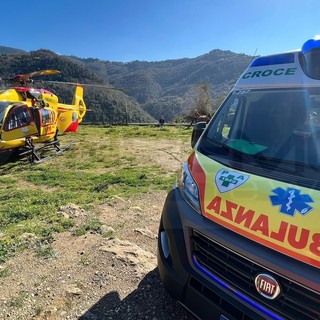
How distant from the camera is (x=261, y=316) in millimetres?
1763

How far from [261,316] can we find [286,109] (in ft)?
5.49

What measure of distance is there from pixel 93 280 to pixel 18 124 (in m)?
8.19

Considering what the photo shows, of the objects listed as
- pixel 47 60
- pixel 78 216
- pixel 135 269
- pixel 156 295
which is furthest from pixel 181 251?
pixel 47 60

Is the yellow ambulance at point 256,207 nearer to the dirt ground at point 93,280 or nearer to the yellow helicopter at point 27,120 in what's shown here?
the dirt ground at point 93,280

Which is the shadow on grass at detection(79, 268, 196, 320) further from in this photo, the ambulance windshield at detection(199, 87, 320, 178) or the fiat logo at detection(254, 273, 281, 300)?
the ambulance windshield at detection(199, 87, 320, 178)

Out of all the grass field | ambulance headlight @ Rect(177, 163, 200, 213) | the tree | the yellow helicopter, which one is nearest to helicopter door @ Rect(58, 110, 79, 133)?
the yellow helicopter

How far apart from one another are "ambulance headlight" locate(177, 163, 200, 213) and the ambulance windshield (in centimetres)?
29

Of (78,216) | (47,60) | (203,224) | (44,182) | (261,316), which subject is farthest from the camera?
(47,60)

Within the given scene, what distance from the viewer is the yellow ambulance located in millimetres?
1699

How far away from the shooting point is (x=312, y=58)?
8.32 ft

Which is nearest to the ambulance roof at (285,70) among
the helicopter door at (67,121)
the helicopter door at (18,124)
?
the helicopter door at (18,124)

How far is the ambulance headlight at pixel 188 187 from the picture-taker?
2346 millimetres

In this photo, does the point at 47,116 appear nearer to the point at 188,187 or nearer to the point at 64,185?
the point at 64,185

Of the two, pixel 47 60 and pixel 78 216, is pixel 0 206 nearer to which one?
pixel 78 216
